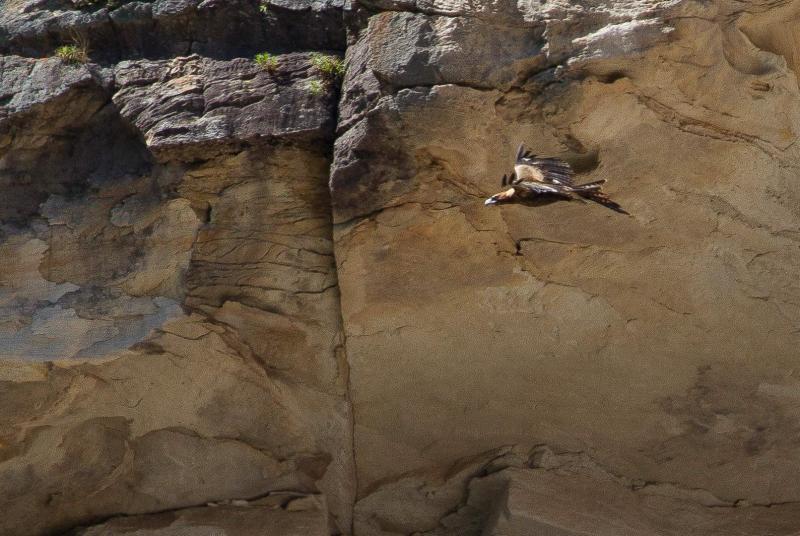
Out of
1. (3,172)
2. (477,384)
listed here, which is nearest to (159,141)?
(3,172)

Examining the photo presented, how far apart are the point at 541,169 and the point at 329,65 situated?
3.12 ft

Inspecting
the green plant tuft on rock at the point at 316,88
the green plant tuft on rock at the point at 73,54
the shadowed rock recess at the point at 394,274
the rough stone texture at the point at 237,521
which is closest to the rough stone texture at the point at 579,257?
the shadowed rock recess at the point at 394,274

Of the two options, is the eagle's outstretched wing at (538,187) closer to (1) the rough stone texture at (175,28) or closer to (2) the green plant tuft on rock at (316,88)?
(2) the green plant tuft on rock at (316,88)

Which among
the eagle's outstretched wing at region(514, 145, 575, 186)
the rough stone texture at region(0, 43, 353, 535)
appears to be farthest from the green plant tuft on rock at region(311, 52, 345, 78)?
the eagle's outstretched wing at region(514, 145, 575, 186)

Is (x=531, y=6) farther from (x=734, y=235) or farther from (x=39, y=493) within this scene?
(x=39, y=493)

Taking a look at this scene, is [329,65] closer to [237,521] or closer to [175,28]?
[175,28]

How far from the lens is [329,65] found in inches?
164

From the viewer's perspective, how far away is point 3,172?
14.3 feet

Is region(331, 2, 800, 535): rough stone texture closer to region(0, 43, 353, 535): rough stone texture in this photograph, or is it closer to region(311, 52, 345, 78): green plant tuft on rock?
region(311, 52, 345, 78): green plant tuft on rock

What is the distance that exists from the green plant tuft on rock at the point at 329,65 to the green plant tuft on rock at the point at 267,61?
15cm

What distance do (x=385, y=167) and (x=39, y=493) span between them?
2011 millimetres

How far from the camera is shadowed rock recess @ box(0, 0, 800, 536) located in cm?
387

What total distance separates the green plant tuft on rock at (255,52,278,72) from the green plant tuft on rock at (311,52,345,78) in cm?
15

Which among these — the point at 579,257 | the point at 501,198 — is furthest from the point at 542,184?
the point at 579,257
